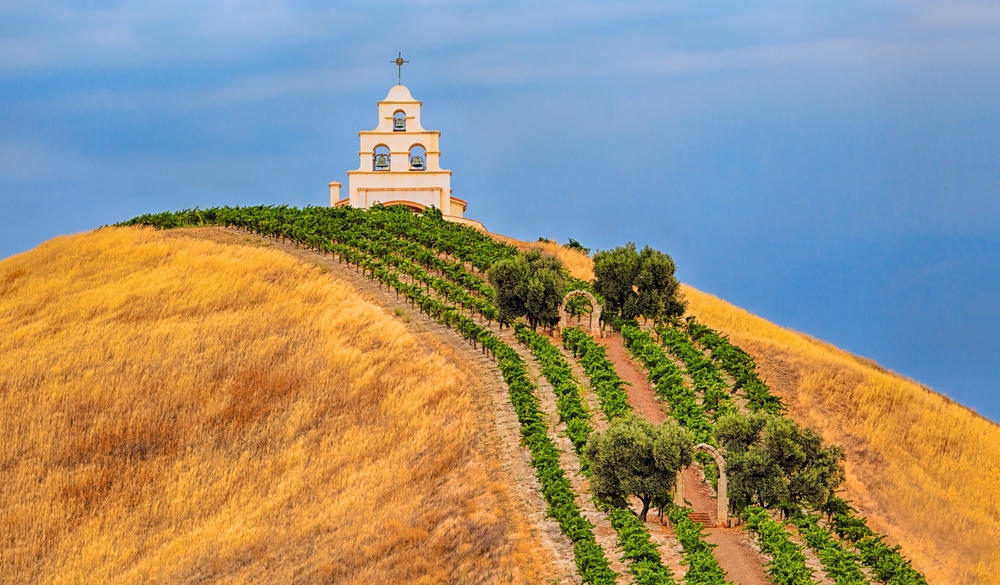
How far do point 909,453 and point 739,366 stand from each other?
6387 mm

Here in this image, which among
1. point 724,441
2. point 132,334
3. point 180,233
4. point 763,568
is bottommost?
point 763,568

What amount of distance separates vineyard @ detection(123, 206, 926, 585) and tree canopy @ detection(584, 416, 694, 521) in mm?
481

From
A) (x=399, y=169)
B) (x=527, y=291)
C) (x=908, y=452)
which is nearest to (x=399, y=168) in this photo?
(x=399, y=169)

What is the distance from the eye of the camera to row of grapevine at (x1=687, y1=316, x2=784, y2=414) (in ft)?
142

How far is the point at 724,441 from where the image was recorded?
121 feet

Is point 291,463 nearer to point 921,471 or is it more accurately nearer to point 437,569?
point 437,569

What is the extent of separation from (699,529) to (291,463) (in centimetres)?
1568

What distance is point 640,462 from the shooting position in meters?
33.7

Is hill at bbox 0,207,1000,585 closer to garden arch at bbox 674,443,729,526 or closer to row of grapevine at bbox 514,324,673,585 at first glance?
row of grapevine at bbox 514,324,673,585

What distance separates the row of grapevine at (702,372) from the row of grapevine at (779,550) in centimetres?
716

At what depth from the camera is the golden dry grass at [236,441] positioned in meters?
35.7

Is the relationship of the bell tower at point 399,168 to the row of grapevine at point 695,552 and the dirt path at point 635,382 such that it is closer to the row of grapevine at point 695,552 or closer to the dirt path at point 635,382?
the dirt path at point 635,382

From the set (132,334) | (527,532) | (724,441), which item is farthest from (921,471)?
(132,334)

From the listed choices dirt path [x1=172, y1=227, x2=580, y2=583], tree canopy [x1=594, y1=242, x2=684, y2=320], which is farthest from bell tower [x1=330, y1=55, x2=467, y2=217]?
tree canopy [x1=594, y1=242, x2=684, y2=320]
